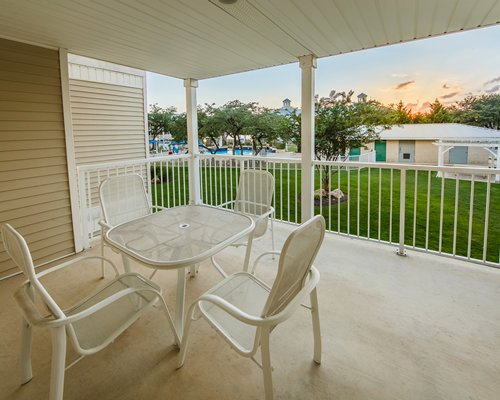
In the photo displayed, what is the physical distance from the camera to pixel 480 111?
4922 mm

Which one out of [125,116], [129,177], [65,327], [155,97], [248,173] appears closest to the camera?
[65,327]

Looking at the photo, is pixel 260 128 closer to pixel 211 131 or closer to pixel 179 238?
pixel 211 131

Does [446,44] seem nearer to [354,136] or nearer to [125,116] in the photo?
[354,136]

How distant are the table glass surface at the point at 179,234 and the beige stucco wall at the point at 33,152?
1624mm

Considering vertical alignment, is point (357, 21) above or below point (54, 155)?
above

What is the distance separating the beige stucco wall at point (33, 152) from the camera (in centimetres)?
295

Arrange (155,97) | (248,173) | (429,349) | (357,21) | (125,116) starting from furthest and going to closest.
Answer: (155,97), (125,116), (248,173), (357,21), (429,349)

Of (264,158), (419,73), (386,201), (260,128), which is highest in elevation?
(419,73)

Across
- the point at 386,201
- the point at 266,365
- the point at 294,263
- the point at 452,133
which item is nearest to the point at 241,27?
the point at 294,263

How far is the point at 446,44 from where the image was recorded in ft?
20.1

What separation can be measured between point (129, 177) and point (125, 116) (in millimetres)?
2501

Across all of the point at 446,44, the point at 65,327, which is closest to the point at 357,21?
the point at 65,327

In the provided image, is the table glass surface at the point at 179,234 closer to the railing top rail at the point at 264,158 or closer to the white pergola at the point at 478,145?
the railing top rail at the point at 264,158

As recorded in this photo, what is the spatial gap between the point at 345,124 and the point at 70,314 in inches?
221
